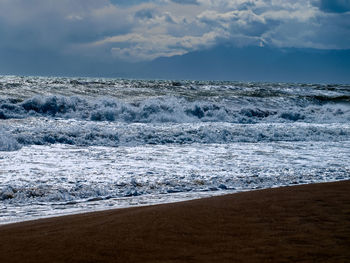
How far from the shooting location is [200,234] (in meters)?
3.21

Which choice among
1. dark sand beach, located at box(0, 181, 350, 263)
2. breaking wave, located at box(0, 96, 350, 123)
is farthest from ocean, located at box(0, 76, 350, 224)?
dark sand beach, located at box(0, 181, 350, 263)

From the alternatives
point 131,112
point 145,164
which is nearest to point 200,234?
point 145,164

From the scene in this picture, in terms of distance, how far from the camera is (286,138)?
43.2 feet

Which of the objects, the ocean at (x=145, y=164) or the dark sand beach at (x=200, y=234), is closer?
the dark sand beach at (x=200, y=234)

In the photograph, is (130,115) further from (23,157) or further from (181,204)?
(181,204)

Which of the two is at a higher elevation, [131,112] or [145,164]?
[131,112]

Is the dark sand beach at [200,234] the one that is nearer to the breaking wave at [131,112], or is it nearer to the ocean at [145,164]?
the ocean at [145,164]

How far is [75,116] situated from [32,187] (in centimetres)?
1240

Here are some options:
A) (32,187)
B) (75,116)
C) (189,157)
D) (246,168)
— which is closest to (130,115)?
(75,116)

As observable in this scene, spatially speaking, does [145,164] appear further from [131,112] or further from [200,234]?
[131,112]

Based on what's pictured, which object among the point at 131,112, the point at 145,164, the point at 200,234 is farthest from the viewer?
the point at 131,112

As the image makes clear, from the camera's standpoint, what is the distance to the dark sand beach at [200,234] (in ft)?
9.04

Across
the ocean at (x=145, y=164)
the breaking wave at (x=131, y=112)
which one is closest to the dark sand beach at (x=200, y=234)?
the ocean at (x=145, y=164)

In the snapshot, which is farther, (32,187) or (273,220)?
(32,187)
